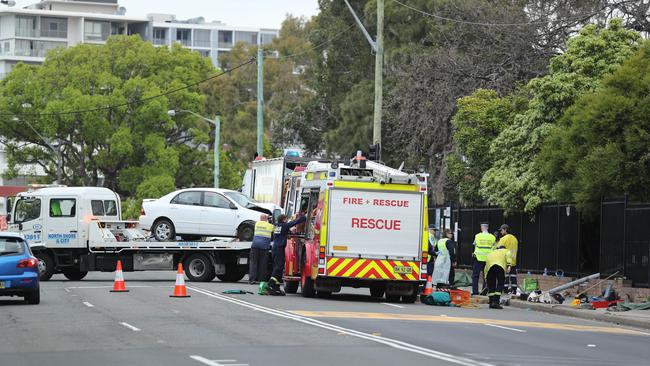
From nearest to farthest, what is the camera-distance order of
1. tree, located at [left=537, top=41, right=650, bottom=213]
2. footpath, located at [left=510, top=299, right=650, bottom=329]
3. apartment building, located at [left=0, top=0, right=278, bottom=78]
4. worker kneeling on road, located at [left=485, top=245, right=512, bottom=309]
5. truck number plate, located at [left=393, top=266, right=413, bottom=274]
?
footpath, located at [left=510, top=299, right=650, bottom=329], truck number plate, located at [left=393, top=266, right=413, bottom=274], worker kneeling on road, located at [left=485, top=245, right=512, bottom=309], tree, located at [left=537, top=41, right=650, bottom=213], apartment building, located at [left=0, top=0, right=278, bottom=78]

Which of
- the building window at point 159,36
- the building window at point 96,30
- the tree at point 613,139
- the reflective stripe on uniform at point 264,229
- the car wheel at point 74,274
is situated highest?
the building window at point 159,36

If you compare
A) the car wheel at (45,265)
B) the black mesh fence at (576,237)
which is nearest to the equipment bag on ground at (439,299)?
the black mesh fence at (576,237)

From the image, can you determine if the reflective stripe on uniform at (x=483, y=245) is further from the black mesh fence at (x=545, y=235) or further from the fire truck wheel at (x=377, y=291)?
the fire truck wheel at (x=377, y=291)

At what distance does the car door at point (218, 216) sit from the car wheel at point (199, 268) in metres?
0.85

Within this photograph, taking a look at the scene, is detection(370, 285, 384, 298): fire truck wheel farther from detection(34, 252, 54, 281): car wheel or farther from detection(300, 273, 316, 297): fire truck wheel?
detection(34, 252, 54, 281): car wheel

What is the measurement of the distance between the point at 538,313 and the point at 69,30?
114m

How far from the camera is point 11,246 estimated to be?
24.3 metres

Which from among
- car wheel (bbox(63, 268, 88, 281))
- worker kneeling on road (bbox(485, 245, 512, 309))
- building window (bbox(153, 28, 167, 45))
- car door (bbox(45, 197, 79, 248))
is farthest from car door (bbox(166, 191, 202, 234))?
building window (bbox(153, 28, 167, 45))

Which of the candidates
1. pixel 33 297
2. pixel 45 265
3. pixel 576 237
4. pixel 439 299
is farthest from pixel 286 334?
pixel 45 265

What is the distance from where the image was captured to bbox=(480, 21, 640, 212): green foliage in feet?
111

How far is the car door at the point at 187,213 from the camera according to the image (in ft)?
115

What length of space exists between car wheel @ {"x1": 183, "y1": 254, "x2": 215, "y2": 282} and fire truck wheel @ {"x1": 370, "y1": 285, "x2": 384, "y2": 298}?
6.54 m

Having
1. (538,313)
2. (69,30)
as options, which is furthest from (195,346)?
(69,30)

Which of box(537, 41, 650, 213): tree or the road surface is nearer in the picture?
the road surface
